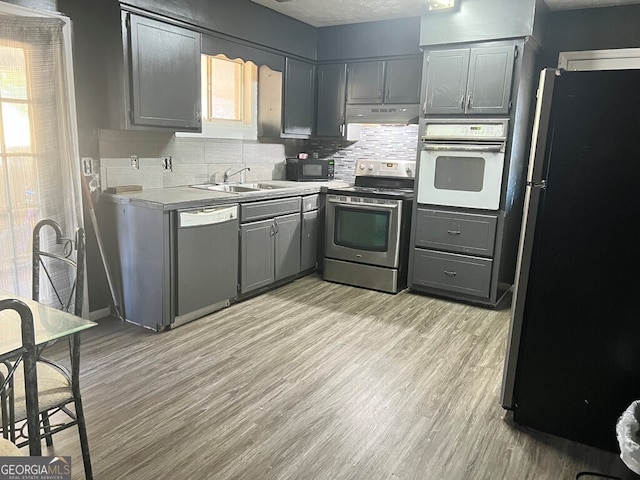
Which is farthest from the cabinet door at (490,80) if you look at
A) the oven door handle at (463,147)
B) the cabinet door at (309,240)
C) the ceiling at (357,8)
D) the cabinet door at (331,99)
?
the cabinet door at (309,240)

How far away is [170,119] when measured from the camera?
3.31m

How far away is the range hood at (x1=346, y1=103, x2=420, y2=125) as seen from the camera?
440 centimetres

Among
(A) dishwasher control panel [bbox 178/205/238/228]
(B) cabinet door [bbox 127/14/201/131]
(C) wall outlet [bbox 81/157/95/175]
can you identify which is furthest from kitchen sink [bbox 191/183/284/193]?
(C) wall outlet [bbox 81/157/95/175]

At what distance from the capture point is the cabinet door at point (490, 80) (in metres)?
3.56

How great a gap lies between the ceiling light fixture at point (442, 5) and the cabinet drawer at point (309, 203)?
185 centimetres

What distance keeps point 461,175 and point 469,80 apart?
75cm

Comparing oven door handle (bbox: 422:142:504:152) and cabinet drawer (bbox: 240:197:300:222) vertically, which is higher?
oven door handle (bbox: 422:142:504:152)

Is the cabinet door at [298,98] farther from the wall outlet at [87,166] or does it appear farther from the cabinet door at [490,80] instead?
the wall outlet at [87,166]

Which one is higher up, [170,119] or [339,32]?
[339,32]

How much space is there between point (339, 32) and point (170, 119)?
2201mm

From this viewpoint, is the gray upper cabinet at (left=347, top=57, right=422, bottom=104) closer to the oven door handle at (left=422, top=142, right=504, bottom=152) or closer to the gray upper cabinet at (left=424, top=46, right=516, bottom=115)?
the gray upper cabinet at (left=424, top=46, right=516, bottom=115)

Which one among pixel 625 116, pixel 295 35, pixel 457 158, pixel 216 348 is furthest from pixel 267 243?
pixel 625 116

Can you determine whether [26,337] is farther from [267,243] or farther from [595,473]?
[267,243]

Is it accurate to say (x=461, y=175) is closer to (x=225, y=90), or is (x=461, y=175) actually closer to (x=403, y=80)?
(x=403, y=80)
